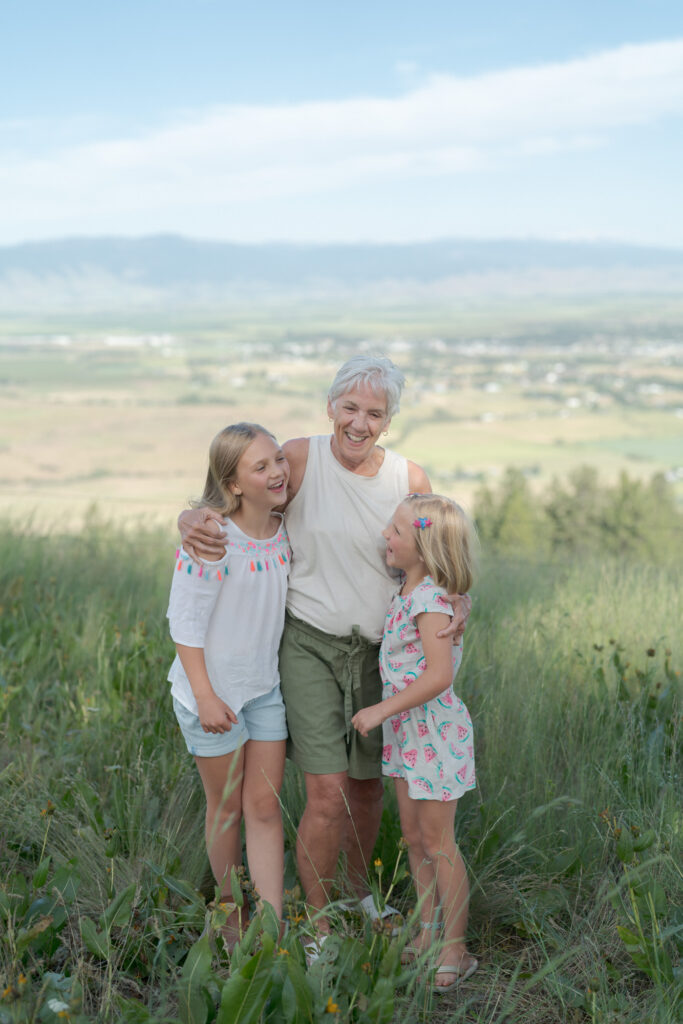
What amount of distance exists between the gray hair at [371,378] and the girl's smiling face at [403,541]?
37 cm

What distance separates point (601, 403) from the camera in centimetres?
10356

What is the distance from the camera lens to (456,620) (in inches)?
119

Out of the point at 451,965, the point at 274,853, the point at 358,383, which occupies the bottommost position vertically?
the point at 451,965

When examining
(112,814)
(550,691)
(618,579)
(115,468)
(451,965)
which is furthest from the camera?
(115,468)

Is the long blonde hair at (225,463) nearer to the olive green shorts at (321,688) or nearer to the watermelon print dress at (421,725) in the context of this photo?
the olive green shorts at (321,688)

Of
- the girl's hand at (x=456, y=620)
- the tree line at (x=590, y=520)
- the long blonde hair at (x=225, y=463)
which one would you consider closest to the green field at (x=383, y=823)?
the long blonde hair at (x=225, y=463)

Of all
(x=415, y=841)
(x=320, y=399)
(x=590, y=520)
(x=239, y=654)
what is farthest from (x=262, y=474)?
(x=320, y=399)

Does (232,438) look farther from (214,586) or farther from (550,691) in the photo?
(550,691)

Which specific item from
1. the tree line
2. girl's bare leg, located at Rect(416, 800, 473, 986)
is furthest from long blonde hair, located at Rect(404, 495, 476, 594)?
the tree line

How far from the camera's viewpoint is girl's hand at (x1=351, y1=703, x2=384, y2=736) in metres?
2.95

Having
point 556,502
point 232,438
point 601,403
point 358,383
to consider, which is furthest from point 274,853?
point 601,403

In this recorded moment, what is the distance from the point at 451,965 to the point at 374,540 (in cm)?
137

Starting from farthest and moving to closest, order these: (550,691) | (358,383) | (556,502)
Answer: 1. (556,502)
2. (550,691)
3. (358,383)

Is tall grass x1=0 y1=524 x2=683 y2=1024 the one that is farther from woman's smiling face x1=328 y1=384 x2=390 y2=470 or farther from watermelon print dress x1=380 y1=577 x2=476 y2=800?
woman's smiling face x1=328 y1=384 x2=390 y2=470
